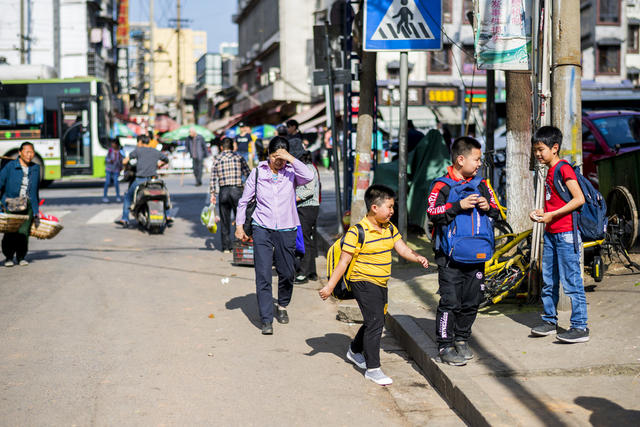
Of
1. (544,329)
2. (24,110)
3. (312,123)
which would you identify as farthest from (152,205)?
(312,123)

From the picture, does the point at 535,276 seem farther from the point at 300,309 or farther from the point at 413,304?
the point at 300,309

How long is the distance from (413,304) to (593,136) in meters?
6.94

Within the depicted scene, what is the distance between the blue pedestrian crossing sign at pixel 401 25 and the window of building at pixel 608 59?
39.7 meters

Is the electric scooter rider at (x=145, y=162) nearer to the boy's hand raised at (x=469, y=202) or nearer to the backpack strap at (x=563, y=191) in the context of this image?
the backpack strap at (x=563, y=191)

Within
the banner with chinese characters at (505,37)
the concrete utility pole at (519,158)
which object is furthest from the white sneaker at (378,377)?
the concrete utility pole at (519,158)

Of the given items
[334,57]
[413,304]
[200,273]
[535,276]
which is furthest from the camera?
[334,57]

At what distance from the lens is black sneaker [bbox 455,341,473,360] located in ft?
18.1

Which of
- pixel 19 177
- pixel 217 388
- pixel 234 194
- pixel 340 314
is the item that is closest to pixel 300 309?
pixel 340 314

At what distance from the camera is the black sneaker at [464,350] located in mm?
5520

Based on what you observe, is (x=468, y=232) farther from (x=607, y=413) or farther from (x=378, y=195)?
(x=607, y=413)

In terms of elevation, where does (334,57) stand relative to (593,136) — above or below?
above

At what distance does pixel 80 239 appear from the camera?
45.2 feet

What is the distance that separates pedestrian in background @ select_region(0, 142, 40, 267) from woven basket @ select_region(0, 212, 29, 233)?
94mm

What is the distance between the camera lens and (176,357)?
6191mm
